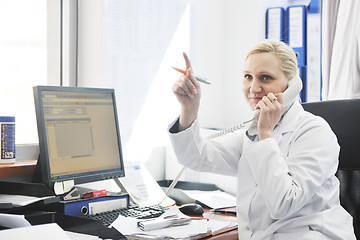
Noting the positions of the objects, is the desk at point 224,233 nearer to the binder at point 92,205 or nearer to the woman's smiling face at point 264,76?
the binder at point 92,205

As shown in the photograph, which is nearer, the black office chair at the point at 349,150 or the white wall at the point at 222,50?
the black office chair at the point at 349,150

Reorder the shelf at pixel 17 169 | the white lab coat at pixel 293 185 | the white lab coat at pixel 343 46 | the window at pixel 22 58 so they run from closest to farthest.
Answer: the white lab coat at pixel 293 185 < the shelf at pixel 17 169 < the window at pixel 22 58 < the white lab coat at pixel 343 46

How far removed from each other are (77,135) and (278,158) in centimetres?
71

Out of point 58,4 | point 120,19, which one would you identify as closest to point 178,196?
point 120,19

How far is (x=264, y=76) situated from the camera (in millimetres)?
1328

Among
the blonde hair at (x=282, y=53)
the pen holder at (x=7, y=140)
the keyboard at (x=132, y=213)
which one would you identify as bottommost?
the keyboard at (x=132, y=213)

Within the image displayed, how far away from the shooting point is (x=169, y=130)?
1.44 meters

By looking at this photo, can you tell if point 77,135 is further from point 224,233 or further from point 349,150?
point 349,150

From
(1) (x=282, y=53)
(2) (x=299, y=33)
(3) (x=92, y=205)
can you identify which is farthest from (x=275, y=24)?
(3) (x=92, y=205)

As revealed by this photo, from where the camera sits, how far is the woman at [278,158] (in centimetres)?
113

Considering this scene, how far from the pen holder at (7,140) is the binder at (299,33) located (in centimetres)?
175

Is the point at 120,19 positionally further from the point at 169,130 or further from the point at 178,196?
the point at 178,196

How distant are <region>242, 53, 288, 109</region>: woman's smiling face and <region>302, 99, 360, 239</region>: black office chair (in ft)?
0.76

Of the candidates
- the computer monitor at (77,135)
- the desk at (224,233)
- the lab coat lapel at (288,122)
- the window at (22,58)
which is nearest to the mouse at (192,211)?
the desk at (224,233)
